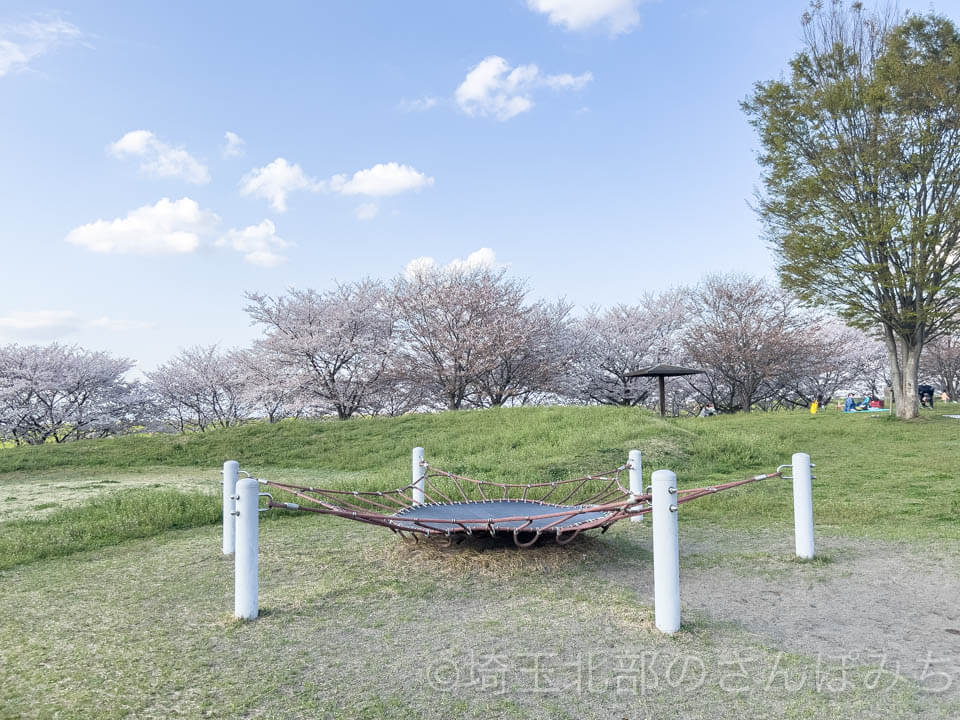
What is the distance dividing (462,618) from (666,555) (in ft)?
3.26

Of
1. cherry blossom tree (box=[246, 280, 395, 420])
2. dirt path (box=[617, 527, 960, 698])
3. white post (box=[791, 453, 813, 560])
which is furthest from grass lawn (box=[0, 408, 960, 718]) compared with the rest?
cherry blossom tree (box=[246, 280, 395, 420])

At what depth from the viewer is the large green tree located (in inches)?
546

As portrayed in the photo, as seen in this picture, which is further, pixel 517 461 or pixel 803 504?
pixel 517 461

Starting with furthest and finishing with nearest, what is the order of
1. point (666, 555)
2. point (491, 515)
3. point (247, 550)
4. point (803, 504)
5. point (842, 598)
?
1. point (491, 515)
2. point (803, 504)
3. point (842, 598)
4. point (247, 550)
5. point (666, 555)

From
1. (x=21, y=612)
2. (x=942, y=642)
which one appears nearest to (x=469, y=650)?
(x=942, y=642)

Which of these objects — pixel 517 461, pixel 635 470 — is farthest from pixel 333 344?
pixel 635 470

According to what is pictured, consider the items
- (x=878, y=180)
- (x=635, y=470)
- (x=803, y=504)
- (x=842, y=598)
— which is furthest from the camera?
(x=878, y=180)

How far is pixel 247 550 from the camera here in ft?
10.2

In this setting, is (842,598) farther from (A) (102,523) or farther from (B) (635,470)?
(A) (102,523)

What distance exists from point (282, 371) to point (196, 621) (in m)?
18.9

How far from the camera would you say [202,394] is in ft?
80.7

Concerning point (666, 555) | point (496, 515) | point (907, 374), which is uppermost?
point (907, 374)

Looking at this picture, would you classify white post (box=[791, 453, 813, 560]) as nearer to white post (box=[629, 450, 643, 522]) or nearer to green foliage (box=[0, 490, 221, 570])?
white post (box=[629, 450, 643, 522])

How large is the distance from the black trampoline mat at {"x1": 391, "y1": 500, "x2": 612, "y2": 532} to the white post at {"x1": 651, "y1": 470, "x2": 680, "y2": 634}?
84 cm
